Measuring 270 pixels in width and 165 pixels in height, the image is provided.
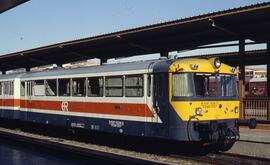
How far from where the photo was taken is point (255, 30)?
15945mm

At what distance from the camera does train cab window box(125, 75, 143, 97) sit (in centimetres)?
1250

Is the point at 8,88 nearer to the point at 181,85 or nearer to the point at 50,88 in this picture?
the point at 50,88

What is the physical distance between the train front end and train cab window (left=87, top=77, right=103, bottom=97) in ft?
10.7

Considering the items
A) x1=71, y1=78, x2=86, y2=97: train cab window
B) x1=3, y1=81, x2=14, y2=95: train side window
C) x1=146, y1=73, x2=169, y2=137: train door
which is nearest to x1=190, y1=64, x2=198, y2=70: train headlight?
x1=146, y1=73, x2=169, y2=137: train door

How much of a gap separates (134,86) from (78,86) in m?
3.26

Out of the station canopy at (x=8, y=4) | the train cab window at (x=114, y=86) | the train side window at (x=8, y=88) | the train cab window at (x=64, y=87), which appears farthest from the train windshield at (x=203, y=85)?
the train side window at (x=8, y=88)

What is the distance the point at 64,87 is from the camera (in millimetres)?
16125

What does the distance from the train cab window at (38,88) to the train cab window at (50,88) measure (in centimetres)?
34

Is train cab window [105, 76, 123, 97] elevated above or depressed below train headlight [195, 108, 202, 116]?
above

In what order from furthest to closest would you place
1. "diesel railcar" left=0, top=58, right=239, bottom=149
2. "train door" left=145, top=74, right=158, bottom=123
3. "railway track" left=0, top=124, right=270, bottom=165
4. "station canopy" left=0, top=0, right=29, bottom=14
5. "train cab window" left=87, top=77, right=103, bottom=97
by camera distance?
"train cab window" left=87, top=77, right=103, bottom=97 → "train door" left=145, top=74, right=158, bottom=123 → "diesel railcar" left=0, top=58, right=239, bottom=149 → "railway track" left=0, top=124, right=270, bottom=165 → "station canopy" left=0, top=0, right=29, bottom=14

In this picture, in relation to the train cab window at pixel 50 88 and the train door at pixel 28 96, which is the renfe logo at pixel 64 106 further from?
the train door at pixel 28 96

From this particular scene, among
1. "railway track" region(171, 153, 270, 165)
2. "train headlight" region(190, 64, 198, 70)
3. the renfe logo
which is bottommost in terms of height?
"railway track" region(171, 153, 270, 165)

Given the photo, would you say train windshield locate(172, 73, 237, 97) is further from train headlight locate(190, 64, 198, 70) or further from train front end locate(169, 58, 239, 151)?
train headlight locate(190, 64, 198, 70)

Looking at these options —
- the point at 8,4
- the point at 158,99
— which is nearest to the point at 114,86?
the point at 158,99
